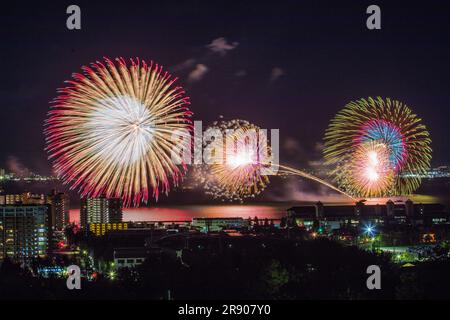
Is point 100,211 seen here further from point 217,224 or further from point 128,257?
point 128,257

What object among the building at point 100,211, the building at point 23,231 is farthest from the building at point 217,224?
the building at point 23,231

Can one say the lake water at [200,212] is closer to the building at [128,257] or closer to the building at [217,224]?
the building at [217,224]

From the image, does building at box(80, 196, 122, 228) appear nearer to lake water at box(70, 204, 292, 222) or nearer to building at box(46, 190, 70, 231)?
building at box(46, 190, 70, 231)

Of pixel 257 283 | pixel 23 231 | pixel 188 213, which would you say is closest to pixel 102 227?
pixel 23 231

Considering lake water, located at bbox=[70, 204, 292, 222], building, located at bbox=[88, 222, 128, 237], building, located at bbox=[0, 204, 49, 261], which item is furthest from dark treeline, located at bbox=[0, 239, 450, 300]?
lake water, located at bbox=[70, 204, 292, 222]

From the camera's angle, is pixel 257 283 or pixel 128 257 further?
pixel 128 257
